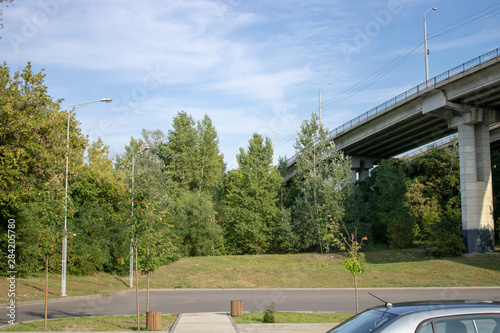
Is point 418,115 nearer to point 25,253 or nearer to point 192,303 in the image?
point 192,303

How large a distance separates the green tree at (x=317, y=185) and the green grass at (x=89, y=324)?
30280mm

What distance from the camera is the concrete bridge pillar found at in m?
34.7

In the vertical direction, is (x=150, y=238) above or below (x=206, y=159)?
below

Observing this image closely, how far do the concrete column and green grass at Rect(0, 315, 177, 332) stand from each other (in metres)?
29.2

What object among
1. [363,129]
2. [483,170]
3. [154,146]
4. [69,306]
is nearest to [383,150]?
[363,129]

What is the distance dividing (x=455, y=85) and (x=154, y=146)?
51.7 metres

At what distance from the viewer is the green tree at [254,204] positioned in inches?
1854

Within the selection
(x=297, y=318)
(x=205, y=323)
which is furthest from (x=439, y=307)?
(x=297, y=318)

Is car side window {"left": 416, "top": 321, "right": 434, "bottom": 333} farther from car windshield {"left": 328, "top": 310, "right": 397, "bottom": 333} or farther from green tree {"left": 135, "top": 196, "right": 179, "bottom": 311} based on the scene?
green tree {"left": 135, "top": 196, "right": 179, "bottom": 311}

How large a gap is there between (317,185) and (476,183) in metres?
15.0

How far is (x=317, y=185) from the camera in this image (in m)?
44.1

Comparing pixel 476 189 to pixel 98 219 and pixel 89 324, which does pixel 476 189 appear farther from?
pixel 89 324

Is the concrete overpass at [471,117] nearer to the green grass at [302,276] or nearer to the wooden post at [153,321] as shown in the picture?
the green grass at [302,276]

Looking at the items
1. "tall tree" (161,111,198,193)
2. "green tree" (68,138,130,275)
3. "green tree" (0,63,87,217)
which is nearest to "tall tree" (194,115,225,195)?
"tall tree" (161,111,198,193)
